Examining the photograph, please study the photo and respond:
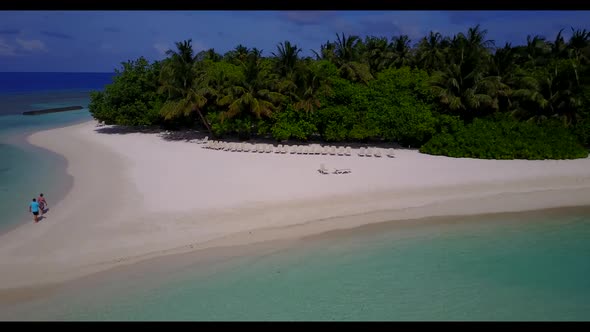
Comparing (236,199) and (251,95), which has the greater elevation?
(251,95)

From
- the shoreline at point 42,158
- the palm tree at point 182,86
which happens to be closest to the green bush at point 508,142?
the palm tree at point 182,86

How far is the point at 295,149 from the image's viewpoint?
79.3 feet

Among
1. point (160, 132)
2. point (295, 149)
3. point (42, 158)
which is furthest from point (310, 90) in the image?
point (42, 158)

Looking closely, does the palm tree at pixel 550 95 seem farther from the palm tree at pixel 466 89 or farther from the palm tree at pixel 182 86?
the palm tree at pixel 182 86

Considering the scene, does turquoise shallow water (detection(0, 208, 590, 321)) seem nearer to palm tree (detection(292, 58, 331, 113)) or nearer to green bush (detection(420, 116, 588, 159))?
green bush (detection(420, 116, 588, 159))

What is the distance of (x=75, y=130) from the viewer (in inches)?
1414

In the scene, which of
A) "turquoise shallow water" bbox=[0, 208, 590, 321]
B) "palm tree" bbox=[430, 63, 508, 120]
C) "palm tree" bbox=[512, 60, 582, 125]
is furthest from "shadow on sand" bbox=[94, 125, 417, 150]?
"turquoise shallow water" bbox=[0, 208, 590, 321]

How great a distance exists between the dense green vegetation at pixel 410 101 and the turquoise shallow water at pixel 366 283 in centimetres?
993

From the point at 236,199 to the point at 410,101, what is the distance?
558 inches

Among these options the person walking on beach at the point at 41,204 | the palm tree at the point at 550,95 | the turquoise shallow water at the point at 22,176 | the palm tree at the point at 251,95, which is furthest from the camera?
the palm tree at the point at 251,95

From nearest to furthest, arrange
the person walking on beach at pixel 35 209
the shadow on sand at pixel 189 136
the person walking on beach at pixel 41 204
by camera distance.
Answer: the person walking on beach at pixel 35 209 → the person walking on beach at pixel 41 204 → the shadow on sand at pixel 189 136

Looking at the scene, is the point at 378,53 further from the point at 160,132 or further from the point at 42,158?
the point at 42,158

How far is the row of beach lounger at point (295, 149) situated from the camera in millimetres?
23234
